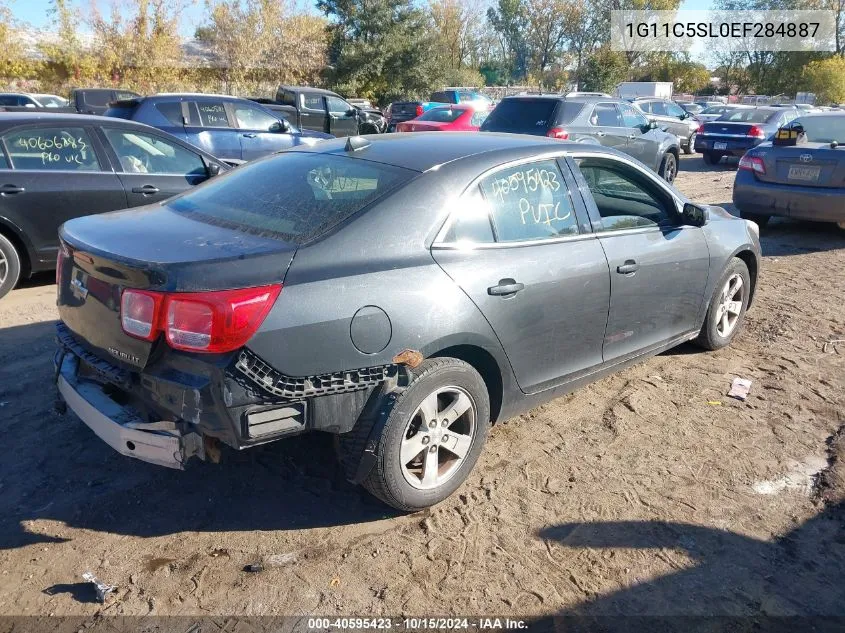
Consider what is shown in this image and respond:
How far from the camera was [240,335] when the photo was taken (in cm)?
271

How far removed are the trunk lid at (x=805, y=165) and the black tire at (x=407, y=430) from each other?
713 cm

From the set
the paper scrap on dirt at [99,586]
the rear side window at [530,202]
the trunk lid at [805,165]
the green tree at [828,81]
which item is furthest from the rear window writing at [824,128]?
the green tree at [828,81]

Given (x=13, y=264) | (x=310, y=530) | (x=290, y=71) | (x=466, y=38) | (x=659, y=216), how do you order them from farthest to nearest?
(x=466, y=38) → (x=290, y=71) → (x=13, y=264) → (x=659, y=216) → (x=310, y=530)

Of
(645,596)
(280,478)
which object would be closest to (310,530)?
(280,478)

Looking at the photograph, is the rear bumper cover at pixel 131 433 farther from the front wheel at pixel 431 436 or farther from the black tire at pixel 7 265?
the black tire at pixel 7 265

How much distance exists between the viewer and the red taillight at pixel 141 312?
277 cm

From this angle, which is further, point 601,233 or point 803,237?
point 803,237

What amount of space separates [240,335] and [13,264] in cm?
446

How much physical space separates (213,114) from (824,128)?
8.85 m

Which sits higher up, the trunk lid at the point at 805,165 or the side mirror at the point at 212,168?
the side mirror at the point at 212,168

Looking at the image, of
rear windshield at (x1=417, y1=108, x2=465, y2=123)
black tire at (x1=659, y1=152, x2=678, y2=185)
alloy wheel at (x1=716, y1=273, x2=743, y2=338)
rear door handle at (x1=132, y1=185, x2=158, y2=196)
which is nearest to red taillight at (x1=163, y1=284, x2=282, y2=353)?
alloy wheel at (x1=716, y1=273, x2=743, y2=338)

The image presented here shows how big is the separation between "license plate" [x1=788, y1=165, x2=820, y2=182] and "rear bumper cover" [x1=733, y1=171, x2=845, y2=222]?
0.11 meters

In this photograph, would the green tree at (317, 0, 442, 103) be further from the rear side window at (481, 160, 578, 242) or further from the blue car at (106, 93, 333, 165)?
the rear side window at (481, 160, 578, 242)

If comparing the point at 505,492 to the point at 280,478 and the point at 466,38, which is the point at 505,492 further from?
the point at 466,38
